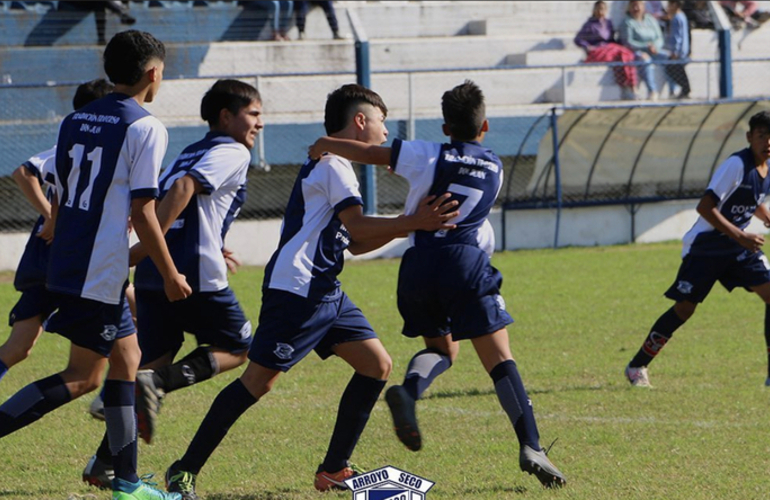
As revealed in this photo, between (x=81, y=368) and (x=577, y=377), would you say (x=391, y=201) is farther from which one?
(x=81, y=368)

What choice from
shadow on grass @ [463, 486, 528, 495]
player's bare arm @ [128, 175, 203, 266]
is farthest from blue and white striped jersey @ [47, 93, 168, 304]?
shadow on grass @ [463, 486, 528, 495]

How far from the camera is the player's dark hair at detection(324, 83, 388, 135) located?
16.3ft

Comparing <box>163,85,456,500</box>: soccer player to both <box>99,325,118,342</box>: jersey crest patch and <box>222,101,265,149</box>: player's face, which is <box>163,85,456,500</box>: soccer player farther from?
<box>99,325,118,342</box>: jersey crest patch

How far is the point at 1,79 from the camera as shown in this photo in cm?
1653

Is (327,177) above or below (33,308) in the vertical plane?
above

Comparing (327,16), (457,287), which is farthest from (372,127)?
(327,16)

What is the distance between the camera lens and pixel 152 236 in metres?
4.32

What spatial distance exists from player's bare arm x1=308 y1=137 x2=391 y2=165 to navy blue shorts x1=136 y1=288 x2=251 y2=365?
84 centimetres

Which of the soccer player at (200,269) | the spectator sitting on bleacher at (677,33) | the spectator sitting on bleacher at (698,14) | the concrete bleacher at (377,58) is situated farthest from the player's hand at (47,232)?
the spectator sitting on bleacher at (698,14)

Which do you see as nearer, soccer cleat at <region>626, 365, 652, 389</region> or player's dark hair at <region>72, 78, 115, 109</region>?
player's dark hair at <region>72, 78, 115, 109</region>

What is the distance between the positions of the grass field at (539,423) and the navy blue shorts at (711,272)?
592mm

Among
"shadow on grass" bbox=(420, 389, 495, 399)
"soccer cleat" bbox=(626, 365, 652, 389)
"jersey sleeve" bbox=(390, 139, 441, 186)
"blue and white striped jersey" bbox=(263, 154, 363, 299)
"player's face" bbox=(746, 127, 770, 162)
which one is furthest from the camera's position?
"soccer cleat" bbox=(626, 365, 652, 389)

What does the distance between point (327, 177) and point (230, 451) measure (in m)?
1.73

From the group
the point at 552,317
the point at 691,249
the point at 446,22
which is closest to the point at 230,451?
the point at 691,249
